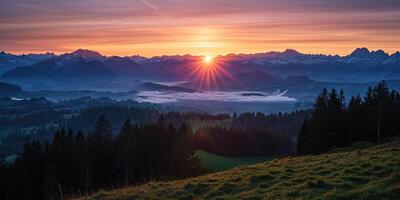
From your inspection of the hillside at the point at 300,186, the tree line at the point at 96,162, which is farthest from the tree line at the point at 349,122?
the hillside at the point at 300,186

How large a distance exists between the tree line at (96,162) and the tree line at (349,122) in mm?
23799

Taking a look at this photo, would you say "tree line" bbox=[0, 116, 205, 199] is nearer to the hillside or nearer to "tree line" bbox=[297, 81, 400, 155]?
"tree line" bbox=[297, 81, 400, 155]

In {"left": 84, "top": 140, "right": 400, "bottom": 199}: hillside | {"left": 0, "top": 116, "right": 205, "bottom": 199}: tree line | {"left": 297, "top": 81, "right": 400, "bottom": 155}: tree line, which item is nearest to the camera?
{"left": 84, "top": 140, "right": 400, "bottom": 199}: hillside

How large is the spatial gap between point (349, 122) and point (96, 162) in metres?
47.5

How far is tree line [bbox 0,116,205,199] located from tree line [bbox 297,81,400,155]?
2380cm

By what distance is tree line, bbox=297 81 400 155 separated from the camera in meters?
74.5

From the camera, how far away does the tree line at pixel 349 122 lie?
2933 inches

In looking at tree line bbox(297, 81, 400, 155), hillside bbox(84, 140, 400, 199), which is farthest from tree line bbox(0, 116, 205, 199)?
Answer: hillside bbox(84, 140, 400, 199)

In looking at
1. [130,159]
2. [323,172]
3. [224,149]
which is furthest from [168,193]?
[224,149]

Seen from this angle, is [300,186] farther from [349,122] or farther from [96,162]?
[349,122]

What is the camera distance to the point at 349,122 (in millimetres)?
78250

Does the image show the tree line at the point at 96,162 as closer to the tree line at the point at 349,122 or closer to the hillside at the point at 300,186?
the tree line at the point at 349,122

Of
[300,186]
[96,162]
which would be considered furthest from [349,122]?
[300,186]

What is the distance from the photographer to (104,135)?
84.9m
